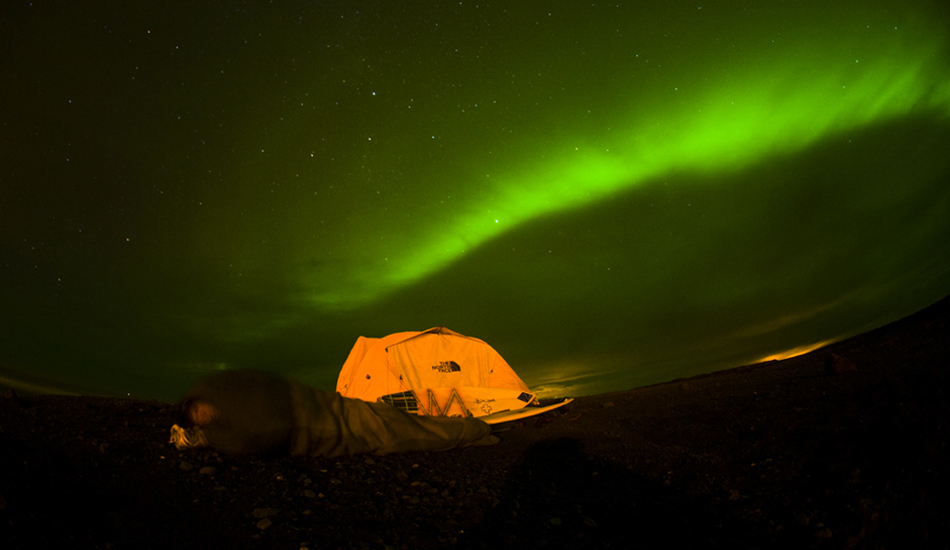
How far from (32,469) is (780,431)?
8.36 metres

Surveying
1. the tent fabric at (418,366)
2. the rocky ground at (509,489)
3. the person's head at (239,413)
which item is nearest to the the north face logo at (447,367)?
the tent fabric at (418,366)

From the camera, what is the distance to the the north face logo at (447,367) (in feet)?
36.5

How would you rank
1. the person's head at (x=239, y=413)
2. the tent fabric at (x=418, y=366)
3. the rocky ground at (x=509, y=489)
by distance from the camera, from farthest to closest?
the tent fabric at (x=418, y=366), the person's head at (x=239, y=413), the rocky ground at (x=509, y=489)

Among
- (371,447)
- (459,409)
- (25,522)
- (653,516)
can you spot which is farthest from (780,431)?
(25,522)

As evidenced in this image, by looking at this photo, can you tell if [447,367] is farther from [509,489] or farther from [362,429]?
[509,489]

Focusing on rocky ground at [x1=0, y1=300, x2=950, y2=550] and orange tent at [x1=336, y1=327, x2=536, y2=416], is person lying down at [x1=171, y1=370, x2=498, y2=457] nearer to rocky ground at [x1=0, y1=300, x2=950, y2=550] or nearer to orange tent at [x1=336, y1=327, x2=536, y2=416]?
rocky ground at [x1=0, y1=300, x2=950, y2=550]

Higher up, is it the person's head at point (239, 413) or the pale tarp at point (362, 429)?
the person's head at point (239, 413)

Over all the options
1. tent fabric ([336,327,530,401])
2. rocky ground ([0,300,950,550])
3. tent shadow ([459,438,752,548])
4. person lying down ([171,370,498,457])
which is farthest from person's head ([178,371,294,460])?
tent fabric ([336,327,530,401])

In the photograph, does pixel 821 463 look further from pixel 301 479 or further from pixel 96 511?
Result: pixel 96 511

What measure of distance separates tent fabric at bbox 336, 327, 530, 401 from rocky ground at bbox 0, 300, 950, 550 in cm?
446

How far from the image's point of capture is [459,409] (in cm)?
1045

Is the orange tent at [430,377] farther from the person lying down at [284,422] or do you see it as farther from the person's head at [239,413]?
the person's head at [239,413]

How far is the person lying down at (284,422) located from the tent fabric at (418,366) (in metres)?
4.38

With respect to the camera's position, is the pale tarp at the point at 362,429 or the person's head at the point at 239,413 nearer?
the person's head at the point at 239,413
